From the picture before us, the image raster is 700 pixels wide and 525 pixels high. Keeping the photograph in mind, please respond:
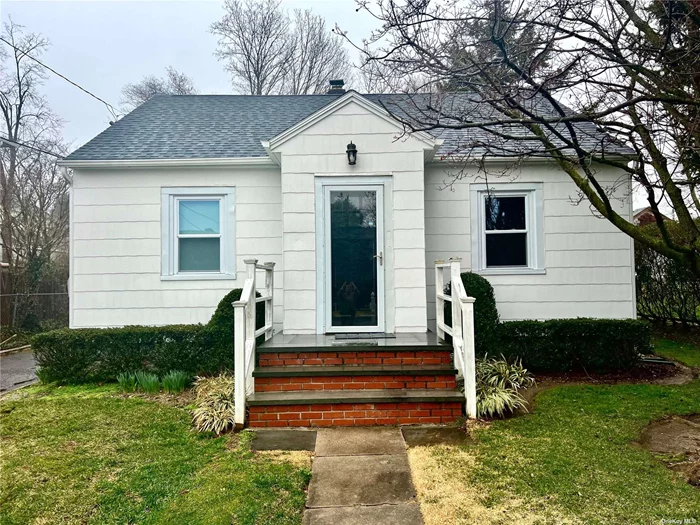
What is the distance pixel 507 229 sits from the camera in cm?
690

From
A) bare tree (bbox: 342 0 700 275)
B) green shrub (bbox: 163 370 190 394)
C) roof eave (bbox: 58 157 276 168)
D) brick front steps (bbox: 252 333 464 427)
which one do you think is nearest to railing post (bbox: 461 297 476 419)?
brick front steps (bbox: 252 333 464 427)

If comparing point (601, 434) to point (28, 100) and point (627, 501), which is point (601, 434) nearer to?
point (627, 501)

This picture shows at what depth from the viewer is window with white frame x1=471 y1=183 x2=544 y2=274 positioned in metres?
6.81

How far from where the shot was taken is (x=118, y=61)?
18.7m

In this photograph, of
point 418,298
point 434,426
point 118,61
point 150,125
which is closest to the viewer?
point 434,426

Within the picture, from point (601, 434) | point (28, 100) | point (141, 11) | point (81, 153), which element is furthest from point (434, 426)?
point (28, 100)

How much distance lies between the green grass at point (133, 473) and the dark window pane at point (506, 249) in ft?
15.9

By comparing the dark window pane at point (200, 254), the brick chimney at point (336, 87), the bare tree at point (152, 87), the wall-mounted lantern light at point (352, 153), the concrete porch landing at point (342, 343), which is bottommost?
the concrete porch landing at point (342, 343)

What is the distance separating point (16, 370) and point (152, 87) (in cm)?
1558

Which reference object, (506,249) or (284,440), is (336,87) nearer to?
(506,249)

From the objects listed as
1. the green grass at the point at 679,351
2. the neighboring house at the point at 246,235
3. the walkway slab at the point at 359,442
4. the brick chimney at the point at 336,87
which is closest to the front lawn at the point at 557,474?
the walkway slab at the point at 359,442

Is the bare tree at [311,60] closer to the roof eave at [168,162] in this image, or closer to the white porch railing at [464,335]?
the roof eave at [168,162]

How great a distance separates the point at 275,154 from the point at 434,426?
4246mm

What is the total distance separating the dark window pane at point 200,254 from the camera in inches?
273
